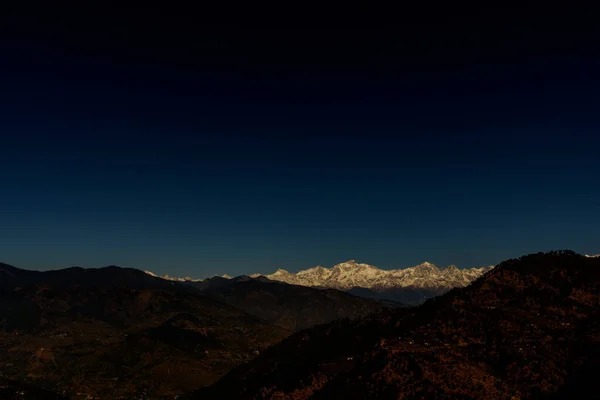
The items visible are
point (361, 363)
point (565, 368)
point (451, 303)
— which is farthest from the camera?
point (451, 303)

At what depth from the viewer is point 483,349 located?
128125 millimetres

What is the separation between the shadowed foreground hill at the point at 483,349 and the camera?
112m

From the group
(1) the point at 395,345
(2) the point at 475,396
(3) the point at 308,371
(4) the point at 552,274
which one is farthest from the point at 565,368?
(3) the point at 308,371

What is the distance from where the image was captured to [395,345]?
142500 mm

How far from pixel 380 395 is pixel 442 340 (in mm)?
33572

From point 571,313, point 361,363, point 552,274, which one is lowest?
point 361,363

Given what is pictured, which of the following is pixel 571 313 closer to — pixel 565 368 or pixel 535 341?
pixel 535 341

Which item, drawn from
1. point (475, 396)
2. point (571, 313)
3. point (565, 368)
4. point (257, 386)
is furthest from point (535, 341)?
point (257, 386)

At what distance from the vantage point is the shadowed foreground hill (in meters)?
112

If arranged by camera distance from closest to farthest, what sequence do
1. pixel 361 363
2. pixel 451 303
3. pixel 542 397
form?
pixel 542 397
pixel 361 363
pixel 451 303

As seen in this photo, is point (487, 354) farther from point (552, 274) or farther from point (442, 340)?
point (552, 274)

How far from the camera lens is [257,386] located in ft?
572

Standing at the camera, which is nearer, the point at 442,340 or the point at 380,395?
the point at 380,395

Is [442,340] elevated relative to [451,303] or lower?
lower
